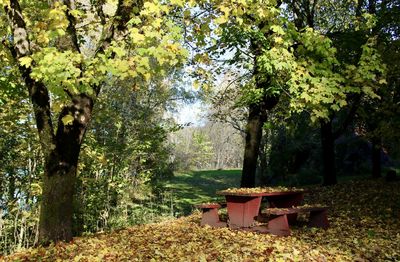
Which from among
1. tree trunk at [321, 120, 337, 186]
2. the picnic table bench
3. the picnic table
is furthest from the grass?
the picnic table

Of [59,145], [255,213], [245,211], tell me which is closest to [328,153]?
[255,213]

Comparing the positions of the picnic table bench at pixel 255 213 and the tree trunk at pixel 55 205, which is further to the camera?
the picnic table bench at pixel 255 213

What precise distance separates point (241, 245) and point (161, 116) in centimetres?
1398

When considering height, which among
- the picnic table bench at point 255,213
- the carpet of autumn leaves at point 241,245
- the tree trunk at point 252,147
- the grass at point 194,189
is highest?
the tree trunk at point 252,147

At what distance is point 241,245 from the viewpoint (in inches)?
273

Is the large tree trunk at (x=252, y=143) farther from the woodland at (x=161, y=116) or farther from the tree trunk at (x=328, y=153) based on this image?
the tree trunk at (x=328, y=153)

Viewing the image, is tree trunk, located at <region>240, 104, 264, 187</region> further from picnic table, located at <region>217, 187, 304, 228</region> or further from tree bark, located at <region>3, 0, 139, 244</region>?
tree bark, located at <region>3, 0, 139, 244</region>

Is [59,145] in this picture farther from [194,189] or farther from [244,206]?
[194,189]

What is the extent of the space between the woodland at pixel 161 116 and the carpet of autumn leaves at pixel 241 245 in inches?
1.6

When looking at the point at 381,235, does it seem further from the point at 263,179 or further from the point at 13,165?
the point at 263,179

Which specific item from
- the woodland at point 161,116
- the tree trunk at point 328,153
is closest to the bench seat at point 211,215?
the woodland at point 161,116

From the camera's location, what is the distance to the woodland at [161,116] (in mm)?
6062

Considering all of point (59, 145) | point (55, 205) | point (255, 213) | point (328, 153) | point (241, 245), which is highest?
point (328, 153)

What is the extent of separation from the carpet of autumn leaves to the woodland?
0.04 meters
